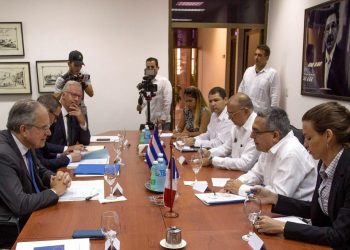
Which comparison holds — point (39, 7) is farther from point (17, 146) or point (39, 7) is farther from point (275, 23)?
point (17, 146)

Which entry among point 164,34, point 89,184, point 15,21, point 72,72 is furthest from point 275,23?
point 89,184

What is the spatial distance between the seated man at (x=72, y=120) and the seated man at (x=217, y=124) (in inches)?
40.6

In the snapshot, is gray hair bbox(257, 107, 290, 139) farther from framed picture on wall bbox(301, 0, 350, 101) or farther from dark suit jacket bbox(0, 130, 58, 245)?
framed picture on wall bbox(301, 0, 350, 101)

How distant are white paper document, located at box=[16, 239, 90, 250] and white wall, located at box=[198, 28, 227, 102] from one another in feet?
21.7

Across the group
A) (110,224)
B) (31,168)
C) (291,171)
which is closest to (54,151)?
(31,168)

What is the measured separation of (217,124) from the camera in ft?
12.2

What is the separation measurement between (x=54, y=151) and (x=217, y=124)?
166cm

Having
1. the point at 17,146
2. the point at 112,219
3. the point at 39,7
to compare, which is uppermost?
the point at 39,7

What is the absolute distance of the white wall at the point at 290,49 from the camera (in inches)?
175

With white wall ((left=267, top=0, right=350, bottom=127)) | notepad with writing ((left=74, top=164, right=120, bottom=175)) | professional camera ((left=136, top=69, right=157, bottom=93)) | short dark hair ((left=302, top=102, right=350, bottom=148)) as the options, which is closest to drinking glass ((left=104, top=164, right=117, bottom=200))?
notepad with writing ((left=74, top=164, right=120, bottom=175))

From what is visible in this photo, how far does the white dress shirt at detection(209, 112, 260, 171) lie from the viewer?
8.61 feet

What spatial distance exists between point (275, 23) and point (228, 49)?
2.32 meters

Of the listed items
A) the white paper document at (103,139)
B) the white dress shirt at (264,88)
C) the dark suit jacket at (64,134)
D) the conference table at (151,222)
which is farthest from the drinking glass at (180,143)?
the white dress shirt at (264,88)

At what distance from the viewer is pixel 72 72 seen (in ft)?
14.4
